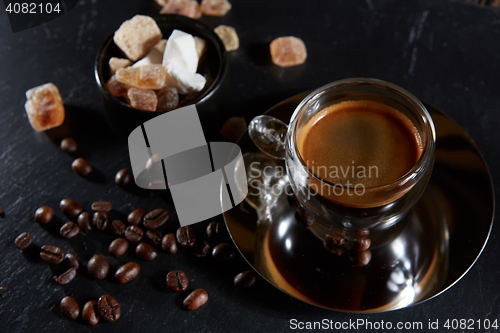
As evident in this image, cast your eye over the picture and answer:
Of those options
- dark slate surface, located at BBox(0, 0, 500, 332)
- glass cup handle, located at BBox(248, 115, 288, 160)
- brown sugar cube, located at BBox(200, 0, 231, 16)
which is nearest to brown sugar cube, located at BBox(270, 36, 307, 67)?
dark slate surface, located at BBox(0, 0, 500, 332)

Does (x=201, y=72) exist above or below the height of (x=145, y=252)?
above

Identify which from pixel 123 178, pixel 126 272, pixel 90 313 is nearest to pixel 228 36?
pixel 123 178

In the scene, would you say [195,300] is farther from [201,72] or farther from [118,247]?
[201,72]

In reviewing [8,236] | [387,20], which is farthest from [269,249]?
[387,20]

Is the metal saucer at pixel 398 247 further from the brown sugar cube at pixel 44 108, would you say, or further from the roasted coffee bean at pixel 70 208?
the brown sugar cube at pixel 44 108

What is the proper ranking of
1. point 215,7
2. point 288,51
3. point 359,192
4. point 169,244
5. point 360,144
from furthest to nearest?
point 215,7 < point 288,51 < point 169,244 < point 360,144 < point 359,192

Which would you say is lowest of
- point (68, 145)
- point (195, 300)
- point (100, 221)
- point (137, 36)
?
point (195, 300)

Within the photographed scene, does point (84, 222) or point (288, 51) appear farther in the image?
point (288, 51)
